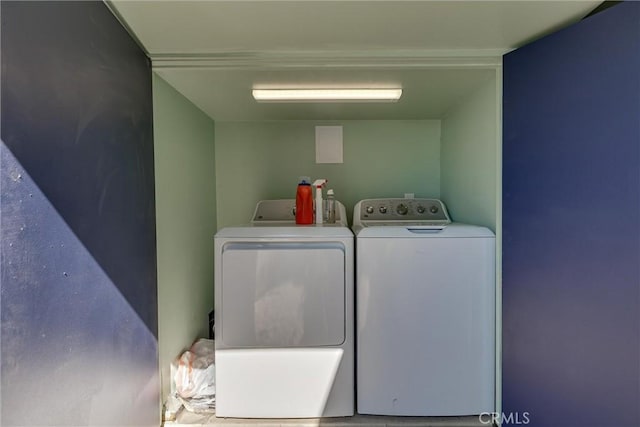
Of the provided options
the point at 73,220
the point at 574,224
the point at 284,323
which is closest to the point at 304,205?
the point at 284,323

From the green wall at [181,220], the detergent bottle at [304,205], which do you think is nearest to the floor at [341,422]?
the green wall at [181,220]

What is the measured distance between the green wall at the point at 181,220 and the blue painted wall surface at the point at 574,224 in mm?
1813

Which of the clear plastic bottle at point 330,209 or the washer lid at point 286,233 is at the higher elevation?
the clear plastic bottle at point 330,209

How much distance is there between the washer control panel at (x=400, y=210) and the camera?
2.24 metres

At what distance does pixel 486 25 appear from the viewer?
4.02 ft

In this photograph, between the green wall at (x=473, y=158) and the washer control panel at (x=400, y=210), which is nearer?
the green wall at (x=473, y=158)

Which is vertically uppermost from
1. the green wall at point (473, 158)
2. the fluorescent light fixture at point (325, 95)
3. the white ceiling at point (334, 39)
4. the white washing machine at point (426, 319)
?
the white ceiling at point (334, 39)

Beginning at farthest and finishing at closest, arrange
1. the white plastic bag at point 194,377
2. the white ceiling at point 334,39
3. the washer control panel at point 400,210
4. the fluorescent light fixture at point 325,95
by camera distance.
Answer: the washer control panel at point 400,210 < the fluorescent light fixture at point 325,95 < the white plastic bag at point 194,377 < the white ceiling at point 334,39

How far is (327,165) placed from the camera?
257 cm

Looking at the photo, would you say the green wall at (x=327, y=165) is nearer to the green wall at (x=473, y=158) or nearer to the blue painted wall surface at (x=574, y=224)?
the green wall at (x=473, y=158)

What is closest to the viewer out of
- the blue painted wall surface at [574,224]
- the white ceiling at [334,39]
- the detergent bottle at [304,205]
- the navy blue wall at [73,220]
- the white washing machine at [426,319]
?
the navy blue wall at [73,220]

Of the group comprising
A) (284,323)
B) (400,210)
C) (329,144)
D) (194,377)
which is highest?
(329,144)

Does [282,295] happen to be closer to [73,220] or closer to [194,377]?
[194,377]

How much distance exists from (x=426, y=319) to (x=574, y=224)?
80 cm
